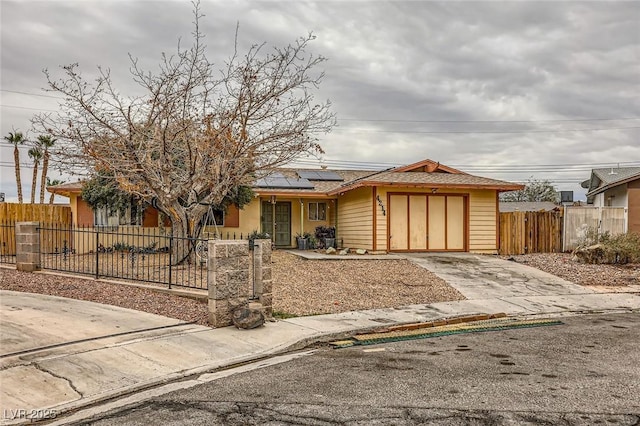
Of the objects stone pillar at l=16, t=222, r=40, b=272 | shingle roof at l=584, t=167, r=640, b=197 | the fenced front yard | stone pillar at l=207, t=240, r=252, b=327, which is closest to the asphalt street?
stone pillar at l=207, t=240, r=252, b=327

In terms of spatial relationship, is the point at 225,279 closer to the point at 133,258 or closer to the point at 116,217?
the point at 133,258

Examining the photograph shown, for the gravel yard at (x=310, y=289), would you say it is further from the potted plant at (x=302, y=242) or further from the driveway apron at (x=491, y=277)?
the potted plant at (x=302, y=242)

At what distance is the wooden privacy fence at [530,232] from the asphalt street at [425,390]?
523 inches

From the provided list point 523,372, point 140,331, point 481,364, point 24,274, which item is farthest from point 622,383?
point 24,274

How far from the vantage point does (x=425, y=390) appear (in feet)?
18.3

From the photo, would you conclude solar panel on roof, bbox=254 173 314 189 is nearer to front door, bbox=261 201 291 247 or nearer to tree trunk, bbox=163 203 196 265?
front door, bbox=261 201 291 247

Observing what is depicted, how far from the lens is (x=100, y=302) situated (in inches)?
397

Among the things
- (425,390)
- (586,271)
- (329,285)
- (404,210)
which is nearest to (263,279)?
(329,285)

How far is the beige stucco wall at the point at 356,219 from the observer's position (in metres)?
20.1

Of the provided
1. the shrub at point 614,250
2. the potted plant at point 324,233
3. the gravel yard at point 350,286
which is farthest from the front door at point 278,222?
the shrub at point 614,250

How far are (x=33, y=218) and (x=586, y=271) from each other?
20.6m

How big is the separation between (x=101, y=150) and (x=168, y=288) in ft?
19.4

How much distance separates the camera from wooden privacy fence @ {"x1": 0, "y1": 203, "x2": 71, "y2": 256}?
753 inches

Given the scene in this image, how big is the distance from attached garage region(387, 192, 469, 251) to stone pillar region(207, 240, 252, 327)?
1149 centimetres
